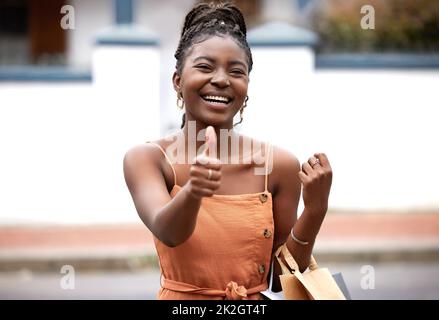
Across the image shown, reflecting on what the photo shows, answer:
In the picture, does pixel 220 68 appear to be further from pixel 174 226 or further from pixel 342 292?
pixel 342 292

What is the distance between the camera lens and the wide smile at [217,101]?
2.27m

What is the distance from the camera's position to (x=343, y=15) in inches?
499

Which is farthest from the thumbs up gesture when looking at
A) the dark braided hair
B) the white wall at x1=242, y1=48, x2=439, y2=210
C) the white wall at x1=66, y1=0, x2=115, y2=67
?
the white wall at x1=66, y1=0, x2=115, y2=67

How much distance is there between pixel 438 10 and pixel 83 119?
531cm

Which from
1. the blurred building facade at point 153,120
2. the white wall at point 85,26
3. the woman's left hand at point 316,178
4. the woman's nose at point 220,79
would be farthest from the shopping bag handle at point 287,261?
the white wall at point 85,26

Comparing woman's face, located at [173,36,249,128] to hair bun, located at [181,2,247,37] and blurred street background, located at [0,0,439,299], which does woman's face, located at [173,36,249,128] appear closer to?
hair bun, located at [181,2,247,37]

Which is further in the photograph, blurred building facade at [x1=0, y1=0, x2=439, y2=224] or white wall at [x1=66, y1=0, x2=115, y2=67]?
white wall at [x1=66, y1=0, x2=115, y2=67]

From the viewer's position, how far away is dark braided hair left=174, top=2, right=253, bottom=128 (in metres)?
2.34

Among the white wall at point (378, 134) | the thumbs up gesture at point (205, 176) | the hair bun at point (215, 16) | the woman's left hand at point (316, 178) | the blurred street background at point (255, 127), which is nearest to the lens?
the thumbs up gesture at point (205, 176)

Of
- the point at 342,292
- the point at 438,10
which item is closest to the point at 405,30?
the point at 438,10

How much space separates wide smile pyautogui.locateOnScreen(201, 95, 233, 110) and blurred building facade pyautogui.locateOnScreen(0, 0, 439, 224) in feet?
25.0

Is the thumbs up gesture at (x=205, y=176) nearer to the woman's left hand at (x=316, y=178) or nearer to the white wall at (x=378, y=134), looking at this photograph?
the woman's left hand at (x=316, y=178)

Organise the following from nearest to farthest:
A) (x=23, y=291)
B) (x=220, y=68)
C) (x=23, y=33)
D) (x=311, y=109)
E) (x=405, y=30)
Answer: (x=220, y=68)
(x=23, y=291)
(x=311, y=109)
(x=405, y=30)
(x=23, y=33)

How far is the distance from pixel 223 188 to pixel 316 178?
0.24 metres
